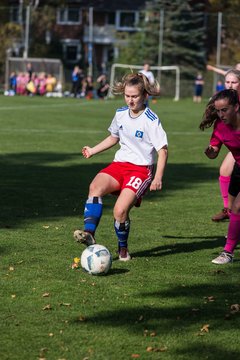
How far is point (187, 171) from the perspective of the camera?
1747cm

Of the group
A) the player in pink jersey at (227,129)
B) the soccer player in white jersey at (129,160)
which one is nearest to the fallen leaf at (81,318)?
the soccer player in white jersey at (129,160)

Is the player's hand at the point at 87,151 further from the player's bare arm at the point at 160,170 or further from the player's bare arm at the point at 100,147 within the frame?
the player's bare arm at the point at 160,170

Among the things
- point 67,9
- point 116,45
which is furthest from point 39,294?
point 67,9

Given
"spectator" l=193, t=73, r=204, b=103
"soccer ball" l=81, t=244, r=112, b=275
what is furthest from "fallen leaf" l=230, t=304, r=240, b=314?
"spectator" l=193, t=73, r=204, b=103

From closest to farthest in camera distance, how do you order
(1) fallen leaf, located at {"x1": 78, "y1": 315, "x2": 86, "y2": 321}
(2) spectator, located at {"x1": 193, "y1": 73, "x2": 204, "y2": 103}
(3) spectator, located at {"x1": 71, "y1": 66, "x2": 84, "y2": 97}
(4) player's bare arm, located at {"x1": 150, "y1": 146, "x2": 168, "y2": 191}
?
(1) fallen leaf, located at {"x1": 78, "y1": 315, "x2": 86, "y2": 321} → (4) player's bare arm, located at {"x1": 150, "y1": 146, "x2": 168, "y2": 191} → (3) spectator, located at {"x1": 71, "y1": 66, "x2": 84, "y2": 97} → (2) spectator, located at {"x1": 193, "y1": 73, "x2": 204, "y2": 103}

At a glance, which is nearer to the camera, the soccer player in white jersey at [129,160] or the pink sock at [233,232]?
the soccer player in white jersey at [129,160]

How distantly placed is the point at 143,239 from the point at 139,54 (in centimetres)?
5361

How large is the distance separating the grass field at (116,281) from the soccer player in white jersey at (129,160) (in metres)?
0.45

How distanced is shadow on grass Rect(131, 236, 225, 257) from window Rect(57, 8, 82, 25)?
238 ft

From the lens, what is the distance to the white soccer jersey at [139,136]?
8773 millimetres

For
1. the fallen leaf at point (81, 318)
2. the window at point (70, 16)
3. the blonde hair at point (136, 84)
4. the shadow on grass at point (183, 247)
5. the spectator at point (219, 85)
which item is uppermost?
the blonde hair at point (136, 84)

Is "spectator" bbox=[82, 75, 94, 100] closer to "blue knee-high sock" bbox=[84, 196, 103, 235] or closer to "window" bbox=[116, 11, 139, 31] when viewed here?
"window" bbox=[116, 11, 139, 31]

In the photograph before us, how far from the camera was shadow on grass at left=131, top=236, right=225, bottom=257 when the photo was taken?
913 cm

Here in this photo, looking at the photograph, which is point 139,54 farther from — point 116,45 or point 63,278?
point 63,278
